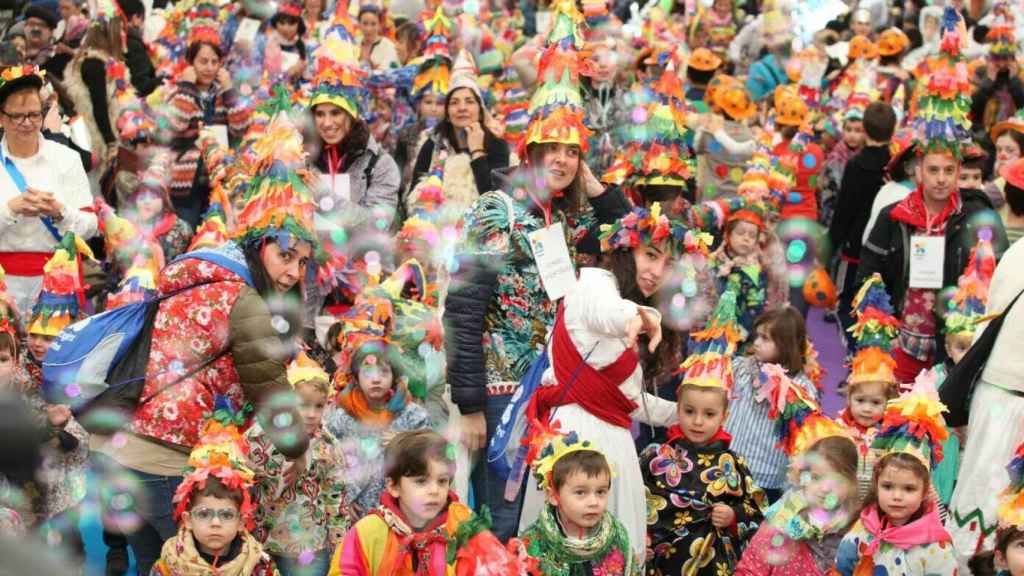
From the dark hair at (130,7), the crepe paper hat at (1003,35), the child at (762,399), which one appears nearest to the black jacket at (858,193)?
the crepe paper hat at (1003,35)

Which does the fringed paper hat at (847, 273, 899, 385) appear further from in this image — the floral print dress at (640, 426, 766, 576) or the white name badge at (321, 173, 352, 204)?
the white name badge at (321, 173, 352, 204)

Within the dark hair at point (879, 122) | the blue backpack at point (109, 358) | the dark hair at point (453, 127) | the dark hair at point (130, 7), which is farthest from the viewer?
the dark hair at point (130, 7)

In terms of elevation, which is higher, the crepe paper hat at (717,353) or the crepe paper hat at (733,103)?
the crepe paper hat at (717,353)

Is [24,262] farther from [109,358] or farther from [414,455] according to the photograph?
[414,455]

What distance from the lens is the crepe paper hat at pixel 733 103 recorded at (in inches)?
447

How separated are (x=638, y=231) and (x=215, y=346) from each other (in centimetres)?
156

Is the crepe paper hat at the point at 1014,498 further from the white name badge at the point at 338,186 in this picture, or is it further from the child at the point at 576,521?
the white name badge at the point at 338,186

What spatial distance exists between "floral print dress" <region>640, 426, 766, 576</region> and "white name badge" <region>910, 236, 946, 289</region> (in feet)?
7.65

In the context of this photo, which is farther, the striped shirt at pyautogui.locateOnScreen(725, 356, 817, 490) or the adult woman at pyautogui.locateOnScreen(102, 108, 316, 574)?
the striped shirt at pyautogui.locateOnScreen(725, 356, 817, 490)

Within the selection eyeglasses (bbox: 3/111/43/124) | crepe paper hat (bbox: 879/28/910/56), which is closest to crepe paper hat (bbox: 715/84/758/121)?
crepe paper hat (bbox: 879/28/910/56)

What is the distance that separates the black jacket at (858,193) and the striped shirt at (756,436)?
391cm

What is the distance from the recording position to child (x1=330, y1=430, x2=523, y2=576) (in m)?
4.20

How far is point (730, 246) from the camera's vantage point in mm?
8164

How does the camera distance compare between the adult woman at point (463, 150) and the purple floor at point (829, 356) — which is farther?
the purple floor at point (829, 356)
